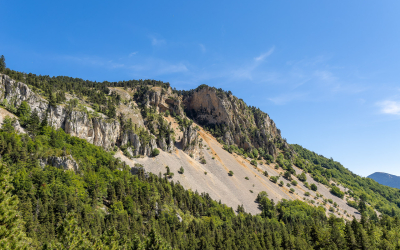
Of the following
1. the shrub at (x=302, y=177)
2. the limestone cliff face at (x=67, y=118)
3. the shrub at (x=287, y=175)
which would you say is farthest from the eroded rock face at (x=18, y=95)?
the shrub at (x=302, y=177)

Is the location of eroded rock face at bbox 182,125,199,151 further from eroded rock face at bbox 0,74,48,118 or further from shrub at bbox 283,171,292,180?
eroded rock face at bbox 0,74,48,118

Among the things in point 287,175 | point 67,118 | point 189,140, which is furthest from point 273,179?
point 67,118

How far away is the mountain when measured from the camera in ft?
172

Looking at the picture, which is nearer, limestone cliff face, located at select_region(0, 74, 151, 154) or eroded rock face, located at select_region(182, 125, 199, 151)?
limestone cliff face, located at select_region(0, 74, 151, 154)

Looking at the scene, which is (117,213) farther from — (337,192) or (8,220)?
(337,192)

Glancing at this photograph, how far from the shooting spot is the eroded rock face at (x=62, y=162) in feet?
218

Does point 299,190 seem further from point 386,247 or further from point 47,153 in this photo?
point 47,153

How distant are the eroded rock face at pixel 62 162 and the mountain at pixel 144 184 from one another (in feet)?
0.96

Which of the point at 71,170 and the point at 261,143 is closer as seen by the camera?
→ the point at 71,170

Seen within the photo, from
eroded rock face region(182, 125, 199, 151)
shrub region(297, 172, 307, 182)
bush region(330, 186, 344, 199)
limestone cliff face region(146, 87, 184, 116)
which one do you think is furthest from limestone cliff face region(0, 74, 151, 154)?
bush region(330, 186, 344, 199)

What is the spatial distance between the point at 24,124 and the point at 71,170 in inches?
1144

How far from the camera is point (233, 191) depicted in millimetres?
117812

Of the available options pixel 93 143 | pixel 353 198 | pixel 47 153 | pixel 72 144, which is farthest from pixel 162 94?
pixel 353 198

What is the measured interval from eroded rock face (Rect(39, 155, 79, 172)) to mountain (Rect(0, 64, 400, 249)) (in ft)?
0.96
